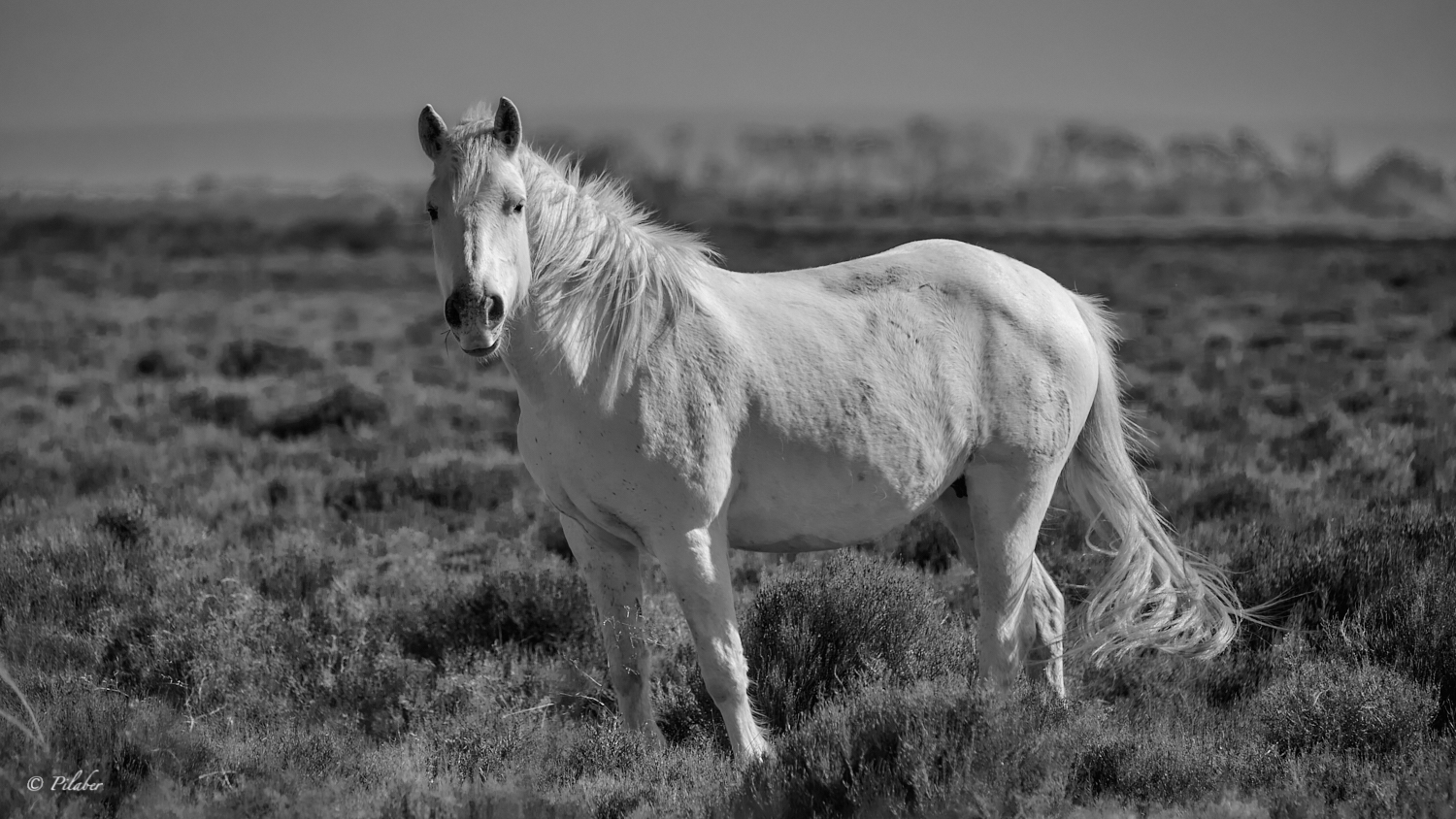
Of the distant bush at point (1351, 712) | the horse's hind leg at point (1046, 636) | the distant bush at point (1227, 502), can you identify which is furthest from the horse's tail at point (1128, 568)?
the distant bush at point (1227, 502)

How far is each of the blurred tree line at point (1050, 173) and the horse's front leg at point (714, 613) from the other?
8435 centimetres

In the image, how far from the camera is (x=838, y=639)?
547 cm

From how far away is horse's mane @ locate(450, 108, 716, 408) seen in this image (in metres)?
4.45

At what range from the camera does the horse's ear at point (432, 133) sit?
4336 mm

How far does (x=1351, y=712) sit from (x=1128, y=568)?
1.08m

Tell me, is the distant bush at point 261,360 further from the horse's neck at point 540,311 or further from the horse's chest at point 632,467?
the horse's chest at point 632,467

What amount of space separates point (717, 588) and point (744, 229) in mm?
55246

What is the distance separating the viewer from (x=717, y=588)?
176 inches

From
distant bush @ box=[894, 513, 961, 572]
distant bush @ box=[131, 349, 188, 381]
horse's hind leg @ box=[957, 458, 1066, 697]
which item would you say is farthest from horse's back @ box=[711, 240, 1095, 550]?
distant bush @ box=[131, 349, 188, 381]

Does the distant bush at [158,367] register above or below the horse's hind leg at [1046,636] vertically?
below

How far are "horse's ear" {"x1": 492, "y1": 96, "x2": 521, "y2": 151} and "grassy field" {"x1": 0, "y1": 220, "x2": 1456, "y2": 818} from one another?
2313 mm

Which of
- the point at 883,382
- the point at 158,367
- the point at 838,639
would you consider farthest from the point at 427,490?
the point at 158,367

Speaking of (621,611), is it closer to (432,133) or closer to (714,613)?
(714,613)

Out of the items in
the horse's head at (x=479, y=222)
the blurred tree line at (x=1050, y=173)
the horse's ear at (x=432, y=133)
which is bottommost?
the blurred tree line at (x=1050, y=173)
